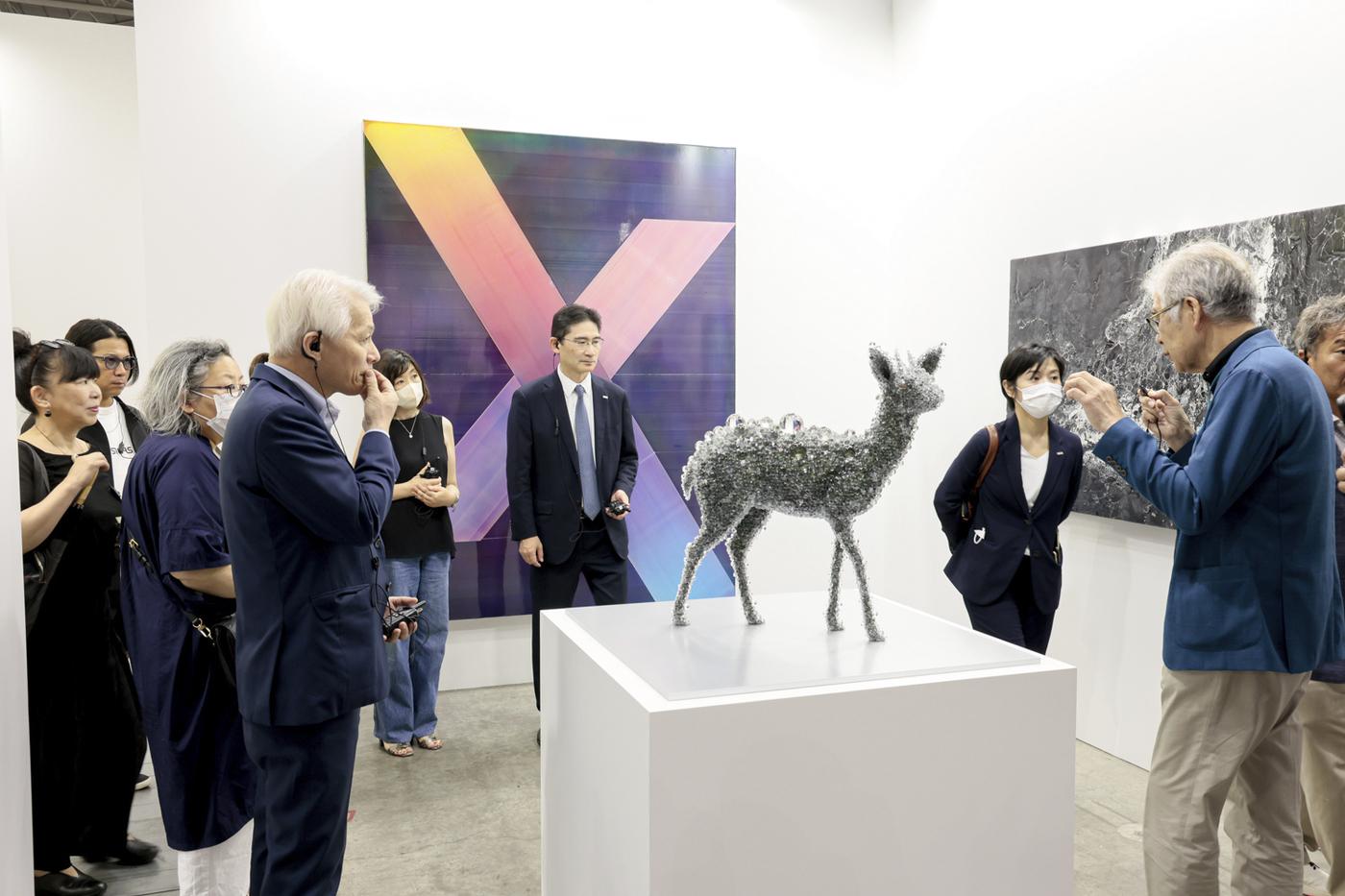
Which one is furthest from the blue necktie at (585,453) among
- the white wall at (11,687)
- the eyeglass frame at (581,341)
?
the white wall at (11,687)

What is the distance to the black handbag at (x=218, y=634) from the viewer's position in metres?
2.27

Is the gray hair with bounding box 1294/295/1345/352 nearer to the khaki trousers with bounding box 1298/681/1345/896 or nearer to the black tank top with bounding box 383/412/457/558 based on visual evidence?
the khaki trousers with bounding box 1298/681/1345/896

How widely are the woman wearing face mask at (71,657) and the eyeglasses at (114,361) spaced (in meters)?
0.28

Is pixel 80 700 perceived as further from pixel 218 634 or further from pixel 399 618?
pixel 399 618

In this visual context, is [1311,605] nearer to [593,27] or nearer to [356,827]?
[356,827]

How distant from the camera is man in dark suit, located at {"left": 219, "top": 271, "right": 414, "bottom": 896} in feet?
6.04

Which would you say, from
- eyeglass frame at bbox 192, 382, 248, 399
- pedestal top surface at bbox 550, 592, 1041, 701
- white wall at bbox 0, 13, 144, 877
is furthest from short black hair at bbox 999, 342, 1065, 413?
white wall at bbox 0, 13, 144, 877

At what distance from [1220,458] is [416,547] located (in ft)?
9.56

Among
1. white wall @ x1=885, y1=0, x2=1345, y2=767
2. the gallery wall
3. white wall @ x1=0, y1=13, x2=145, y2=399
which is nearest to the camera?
white wall @ x1=885, y1=0, x2=1345, y2=767

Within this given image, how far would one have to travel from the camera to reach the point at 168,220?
13.9ft

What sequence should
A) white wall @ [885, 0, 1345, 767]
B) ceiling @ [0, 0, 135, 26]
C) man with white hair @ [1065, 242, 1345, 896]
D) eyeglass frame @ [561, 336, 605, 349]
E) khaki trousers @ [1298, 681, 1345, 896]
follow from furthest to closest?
1. ceiling @ [0, 0, 135, 26]
2. eyeglass frame @ [561, 336, 605, 349]
3. white wall @ [885, 0, 1345, 767]
4. khaki trousers @ [1298, 681, 1345, 896]
5. man with white hair @ [1065, 242, 1345, 896]

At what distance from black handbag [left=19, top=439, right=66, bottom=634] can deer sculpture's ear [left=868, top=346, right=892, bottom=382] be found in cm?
220

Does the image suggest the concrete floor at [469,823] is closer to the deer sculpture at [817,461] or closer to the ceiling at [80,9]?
the deer sculpture at [817,461]

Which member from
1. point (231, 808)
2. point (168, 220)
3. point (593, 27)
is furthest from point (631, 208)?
point (231, 808)
